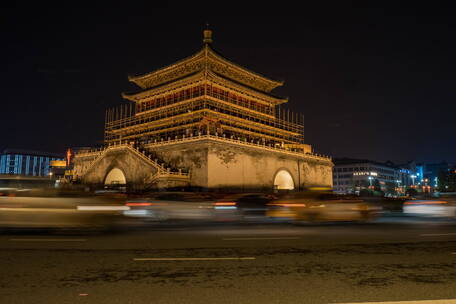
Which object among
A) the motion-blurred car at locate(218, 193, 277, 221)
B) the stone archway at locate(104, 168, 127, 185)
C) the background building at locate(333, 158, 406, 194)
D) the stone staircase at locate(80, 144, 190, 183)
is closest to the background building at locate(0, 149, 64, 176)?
the stone archway at locate(104, 168, 127, 185)

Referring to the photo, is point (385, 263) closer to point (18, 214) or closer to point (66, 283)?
point (66, 283)

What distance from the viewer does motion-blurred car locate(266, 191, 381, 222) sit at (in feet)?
49.2

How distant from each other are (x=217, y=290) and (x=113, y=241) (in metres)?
5.84

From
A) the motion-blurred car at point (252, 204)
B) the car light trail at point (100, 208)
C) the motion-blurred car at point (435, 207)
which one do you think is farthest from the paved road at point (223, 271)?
the motion-blurred car at point (435, 207)

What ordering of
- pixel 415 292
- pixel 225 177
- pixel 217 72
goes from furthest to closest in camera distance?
pixel 217 72, pixel 225 177, pixel 415 292

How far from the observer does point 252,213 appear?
65.6 ft

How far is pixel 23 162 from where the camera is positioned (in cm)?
12206

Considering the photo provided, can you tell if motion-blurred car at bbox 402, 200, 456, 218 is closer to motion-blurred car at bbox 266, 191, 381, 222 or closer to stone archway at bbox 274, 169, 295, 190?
motion-blurred car at bbox 266, 191, 381, 222

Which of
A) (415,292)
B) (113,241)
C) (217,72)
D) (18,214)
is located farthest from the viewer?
(217,72)

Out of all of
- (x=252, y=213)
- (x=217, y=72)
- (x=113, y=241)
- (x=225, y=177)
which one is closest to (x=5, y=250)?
(x=113, y=241)

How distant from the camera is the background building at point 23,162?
392ft

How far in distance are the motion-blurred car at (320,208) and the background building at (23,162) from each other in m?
119

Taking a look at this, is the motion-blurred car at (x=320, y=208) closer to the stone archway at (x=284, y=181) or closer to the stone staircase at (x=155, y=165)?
the stone staircase at (x=155, y=165)

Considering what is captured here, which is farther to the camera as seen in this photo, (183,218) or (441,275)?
(183,218)
